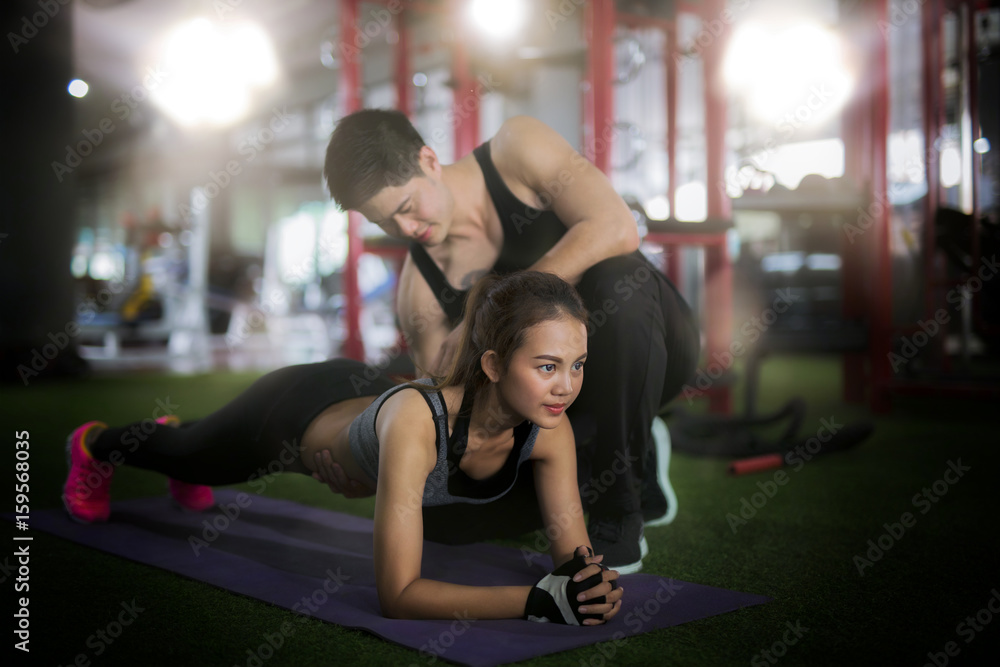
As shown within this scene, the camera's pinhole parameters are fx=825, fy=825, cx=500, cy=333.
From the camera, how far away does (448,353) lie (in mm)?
1281

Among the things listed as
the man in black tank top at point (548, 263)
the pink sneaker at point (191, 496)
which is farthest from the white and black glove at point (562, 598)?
the pink sneaker at point (191, 496)

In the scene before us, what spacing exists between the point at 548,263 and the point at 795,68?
3.74m

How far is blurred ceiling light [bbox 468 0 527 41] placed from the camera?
3.89 meters

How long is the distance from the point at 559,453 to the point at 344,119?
2.43 ft

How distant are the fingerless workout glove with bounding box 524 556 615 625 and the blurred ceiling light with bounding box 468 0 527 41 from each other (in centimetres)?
331

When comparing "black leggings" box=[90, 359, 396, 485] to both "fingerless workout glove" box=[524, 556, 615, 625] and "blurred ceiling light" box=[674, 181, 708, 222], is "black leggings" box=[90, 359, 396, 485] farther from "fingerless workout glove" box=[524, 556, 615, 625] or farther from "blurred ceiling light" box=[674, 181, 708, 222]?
"blurred ceiling light" box=[674, 181, 708, 222]

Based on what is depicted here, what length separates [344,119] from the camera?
5.03 feet

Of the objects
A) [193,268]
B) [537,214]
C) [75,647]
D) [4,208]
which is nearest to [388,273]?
[193,268]

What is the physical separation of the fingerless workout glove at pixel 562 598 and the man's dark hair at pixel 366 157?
76 cm

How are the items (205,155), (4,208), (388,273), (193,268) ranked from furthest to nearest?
(205,155)
(388,273)
(193,268)
(4,208)

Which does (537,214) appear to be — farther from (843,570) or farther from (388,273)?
(388,273)

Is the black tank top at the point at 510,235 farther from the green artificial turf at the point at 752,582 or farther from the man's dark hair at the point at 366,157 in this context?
the green artificial turf at the point at 752,582

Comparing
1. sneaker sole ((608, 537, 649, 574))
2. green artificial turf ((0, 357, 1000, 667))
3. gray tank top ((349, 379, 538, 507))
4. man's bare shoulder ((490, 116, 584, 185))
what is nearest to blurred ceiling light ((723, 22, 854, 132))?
green artificial turf ((0, 357, 1000, 667))

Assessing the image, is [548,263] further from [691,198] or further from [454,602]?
[691,198]
